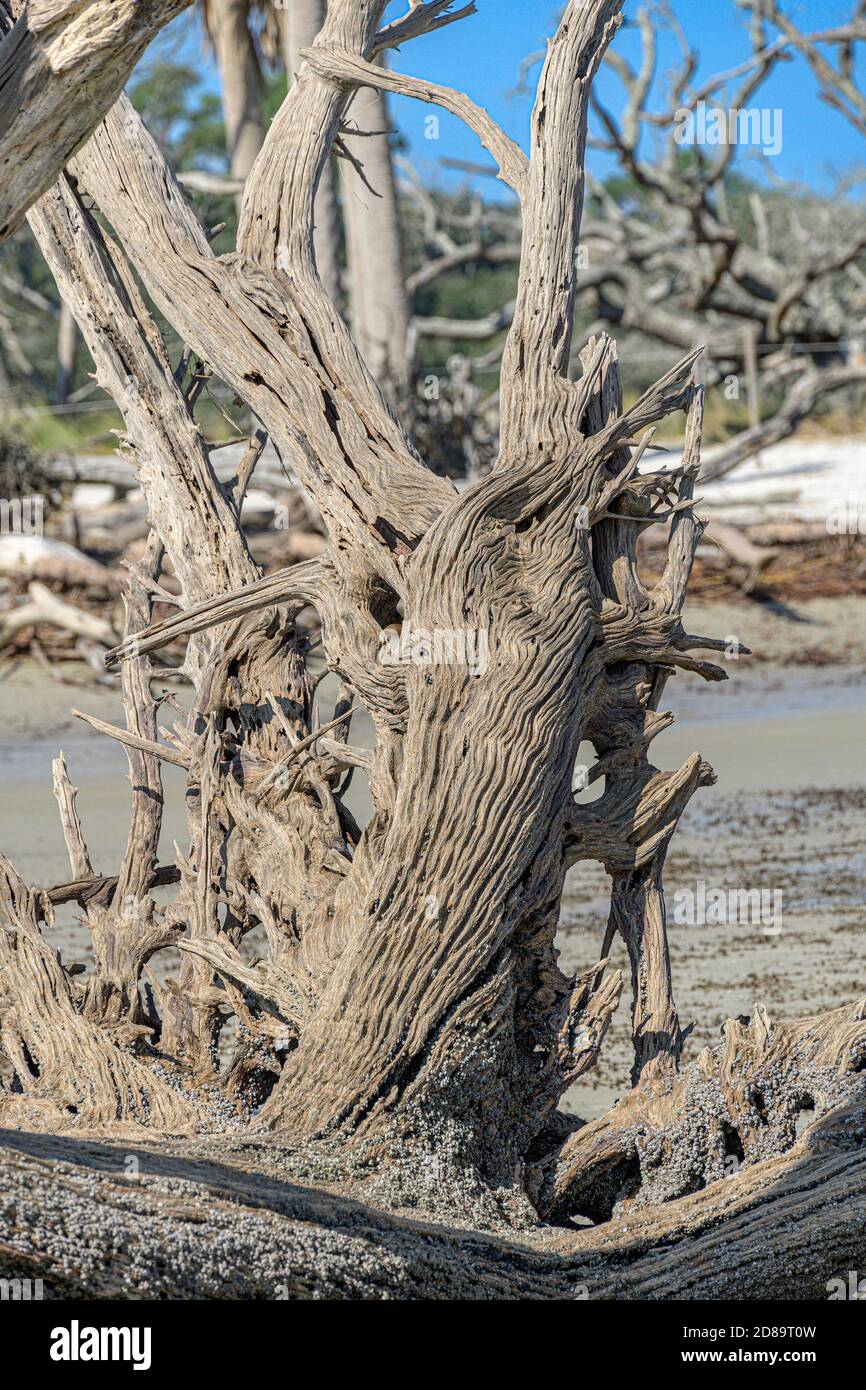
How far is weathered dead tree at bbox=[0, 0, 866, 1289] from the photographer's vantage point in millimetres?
3781

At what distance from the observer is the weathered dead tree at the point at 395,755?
3781 mm

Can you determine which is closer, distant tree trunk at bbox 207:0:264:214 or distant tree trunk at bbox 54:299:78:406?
distant tree trunk at bbox 207:0:264:214

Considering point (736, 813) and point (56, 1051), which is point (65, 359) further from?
point (56, 1051)

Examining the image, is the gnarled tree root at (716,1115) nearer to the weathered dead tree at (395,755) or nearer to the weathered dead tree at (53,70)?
the weathered dead tree at (395,755)

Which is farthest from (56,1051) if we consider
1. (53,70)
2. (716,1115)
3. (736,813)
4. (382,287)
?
(382,287)

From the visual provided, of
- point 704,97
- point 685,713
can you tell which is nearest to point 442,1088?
point 685,713

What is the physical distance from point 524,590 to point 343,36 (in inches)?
72.1

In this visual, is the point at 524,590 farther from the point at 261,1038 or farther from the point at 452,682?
the point at 261,1038

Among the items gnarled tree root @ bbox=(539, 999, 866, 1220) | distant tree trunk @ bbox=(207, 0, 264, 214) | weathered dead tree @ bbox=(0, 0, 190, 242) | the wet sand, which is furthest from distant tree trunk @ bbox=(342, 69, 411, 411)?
weathered dead tree @ bbox=(0, 0, 190, 242)

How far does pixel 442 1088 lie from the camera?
3773mm

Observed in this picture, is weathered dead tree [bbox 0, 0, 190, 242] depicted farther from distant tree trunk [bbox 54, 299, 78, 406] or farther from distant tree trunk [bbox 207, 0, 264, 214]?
distant tree trunk [bbox 54, 299, 78, 406]

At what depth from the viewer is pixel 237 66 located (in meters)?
Result: 18.2

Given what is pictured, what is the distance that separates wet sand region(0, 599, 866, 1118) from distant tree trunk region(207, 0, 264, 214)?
878cm

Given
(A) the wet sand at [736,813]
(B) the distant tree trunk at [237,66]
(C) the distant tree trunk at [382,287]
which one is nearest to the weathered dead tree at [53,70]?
(A) the wet sand at [736,813]
